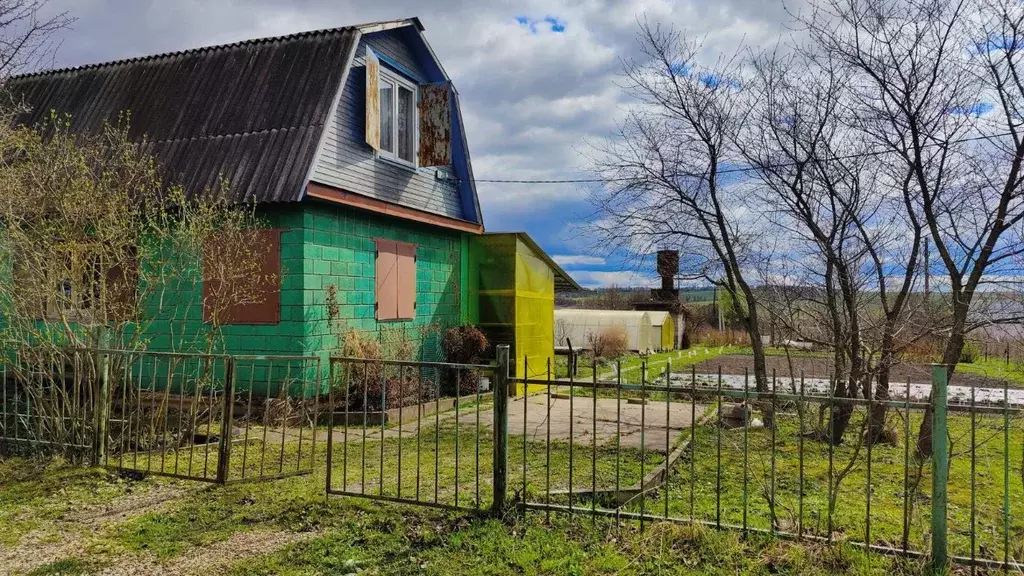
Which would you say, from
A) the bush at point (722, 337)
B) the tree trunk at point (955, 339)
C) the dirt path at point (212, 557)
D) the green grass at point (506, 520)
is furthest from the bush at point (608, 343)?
the dirt path at point (212, 557)

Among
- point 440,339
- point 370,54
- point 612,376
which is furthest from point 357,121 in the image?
point 612,376

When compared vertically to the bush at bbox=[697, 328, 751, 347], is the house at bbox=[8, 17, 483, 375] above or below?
above

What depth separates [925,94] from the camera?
8.17 m

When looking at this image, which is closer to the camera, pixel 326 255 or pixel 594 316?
pixel 326 255

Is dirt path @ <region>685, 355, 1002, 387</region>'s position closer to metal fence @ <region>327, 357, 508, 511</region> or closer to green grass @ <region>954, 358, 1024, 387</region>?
green grass @ <region>954, 358, 1024, 387</region>

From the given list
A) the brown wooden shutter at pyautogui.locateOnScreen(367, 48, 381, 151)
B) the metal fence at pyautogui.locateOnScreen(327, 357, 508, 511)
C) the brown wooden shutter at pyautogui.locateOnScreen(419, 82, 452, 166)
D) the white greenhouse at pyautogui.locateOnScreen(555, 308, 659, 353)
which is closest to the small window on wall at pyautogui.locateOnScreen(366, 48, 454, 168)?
the brown wooden shutter at pyautogui.locateOnScreen(419, 82, 452, 166)

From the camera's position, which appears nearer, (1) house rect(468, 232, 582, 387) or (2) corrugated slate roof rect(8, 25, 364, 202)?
(2) corrugated slate roof rect(8, 25, 364, 202)

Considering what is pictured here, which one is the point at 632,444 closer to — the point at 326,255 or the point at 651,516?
the point at 651,516

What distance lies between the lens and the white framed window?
39.5 ft

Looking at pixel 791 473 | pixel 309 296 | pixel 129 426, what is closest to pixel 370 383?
pixel 309 296

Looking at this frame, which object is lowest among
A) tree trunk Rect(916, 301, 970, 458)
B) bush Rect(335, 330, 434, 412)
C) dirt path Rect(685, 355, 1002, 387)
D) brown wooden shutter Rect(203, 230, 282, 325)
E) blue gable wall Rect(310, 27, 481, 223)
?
dirt path Rect(685, 355, 1002, 387)

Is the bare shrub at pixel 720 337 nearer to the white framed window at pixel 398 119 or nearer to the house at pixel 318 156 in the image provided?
the house at pixel 318 156

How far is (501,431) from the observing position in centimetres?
498

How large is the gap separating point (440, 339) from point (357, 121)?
4509mm
